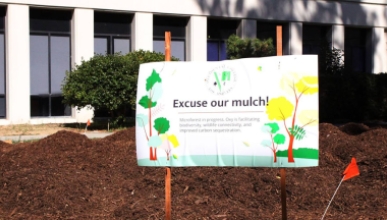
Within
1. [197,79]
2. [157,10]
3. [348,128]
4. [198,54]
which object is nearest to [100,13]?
[157,10]

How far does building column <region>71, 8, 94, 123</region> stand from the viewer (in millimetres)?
22672

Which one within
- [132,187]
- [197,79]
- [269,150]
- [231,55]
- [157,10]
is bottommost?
[132,187]

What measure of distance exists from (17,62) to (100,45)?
3450 mm

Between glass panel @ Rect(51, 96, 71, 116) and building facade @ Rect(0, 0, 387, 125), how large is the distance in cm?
4

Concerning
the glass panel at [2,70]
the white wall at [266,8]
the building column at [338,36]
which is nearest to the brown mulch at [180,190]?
the glass panel at [2,70]

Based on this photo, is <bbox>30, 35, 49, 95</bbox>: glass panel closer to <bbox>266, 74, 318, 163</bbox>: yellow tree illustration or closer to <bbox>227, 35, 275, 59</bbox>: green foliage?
<bbox>227, 35, 275, 59</bbox>: green foliage

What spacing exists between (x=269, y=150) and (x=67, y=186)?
10.6 feet

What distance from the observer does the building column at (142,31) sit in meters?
23.8

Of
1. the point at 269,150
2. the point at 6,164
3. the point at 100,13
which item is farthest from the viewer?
the point at 100,13

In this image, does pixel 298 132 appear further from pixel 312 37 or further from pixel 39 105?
pixel 312 37

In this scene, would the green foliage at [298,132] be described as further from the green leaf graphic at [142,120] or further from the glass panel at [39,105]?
the glass panel at [39,105]

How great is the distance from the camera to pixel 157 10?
79.2 feet

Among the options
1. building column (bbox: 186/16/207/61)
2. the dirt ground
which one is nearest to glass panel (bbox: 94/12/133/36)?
building column (bbox: 186/16/207/61)

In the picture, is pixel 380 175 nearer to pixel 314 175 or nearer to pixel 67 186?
pixel 314 175
